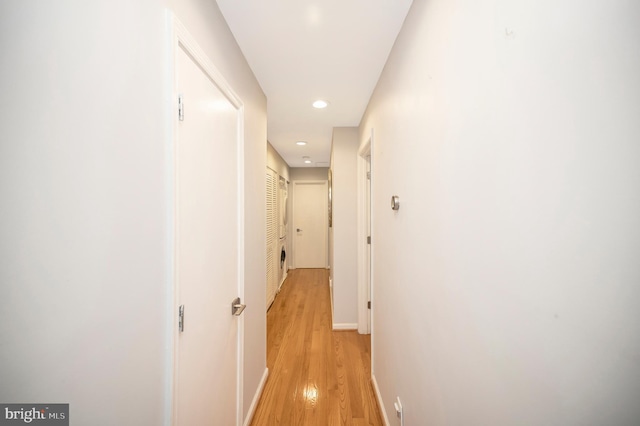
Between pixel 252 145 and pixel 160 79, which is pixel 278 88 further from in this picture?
pixel 160 79

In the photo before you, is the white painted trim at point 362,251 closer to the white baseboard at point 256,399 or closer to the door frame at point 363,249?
the door frame at point 363,249

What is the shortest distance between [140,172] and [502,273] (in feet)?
3.28

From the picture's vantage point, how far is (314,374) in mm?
2297

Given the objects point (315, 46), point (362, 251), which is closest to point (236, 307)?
point (315, 46)

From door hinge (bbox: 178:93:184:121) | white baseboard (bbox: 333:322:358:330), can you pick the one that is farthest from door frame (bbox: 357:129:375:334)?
door hinge (bbox: 178:93:184:121)

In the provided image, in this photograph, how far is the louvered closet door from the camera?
12.9 feet

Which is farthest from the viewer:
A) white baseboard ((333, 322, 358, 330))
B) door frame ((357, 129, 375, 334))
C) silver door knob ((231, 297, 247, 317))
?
white baseboard ((333, 322, 358, 330))

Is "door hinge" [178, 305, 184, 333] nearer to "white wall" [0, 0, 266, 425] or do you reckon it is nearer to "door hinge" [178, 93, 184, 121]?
"white wall" [0, 0, 266, 425]

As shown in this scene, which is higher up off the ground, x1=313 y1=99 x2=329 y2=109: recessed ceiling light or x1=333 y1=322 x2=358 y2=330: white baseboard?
x1=313 y1=99 x2=329 y2=109: recessed ceiling light

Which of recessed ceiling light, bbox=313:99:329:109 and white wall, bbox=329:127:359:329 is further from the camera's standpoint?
white wall, bbox=329:127:359:329

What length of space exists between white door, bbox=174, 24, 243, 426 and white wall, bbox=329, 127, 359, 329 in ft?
6.13

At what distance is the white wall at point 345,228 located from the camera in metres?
3.23

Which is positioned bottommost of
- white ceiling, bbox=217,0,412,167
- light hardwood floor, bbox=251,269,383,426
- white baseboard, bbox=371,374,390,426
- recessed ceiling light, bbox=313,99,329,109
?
light hardwood floor, bbox=251,269,383,426

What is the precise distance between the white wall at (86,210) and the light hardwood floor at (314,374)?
1.36 m
